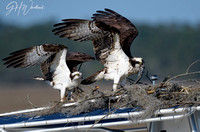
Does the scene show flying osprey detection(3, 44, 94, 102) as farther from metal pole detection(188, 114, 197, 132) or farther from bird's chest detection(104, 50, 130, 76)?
metal pole detection(188, 114, 197, 132)

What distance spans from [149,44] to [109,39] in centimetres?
2855

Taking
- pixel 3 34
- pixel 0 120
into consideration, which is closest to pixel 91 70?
pixel 3 34

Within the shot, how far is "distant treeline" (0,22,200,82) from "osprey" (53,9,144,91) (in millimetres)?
18491

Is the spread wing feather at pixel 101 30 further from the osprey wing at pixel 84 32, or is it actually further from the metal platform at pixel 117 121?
the metal platform at pixel 117 121

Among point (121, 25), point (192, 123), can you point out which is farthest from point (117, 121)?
point (121, 25)

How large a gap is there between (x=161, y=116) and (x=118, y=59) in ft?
7.62

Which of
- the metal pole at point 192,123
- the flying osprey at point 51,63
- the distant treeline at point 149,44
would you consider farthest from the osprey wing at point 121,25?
the distant treeline at point 149,44

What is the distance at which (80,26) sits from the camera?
7477mm

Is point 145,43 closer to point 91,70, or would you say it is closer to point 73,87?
point 91,70

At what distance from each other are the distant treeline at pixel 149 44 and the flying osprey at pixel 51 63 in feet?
62.2

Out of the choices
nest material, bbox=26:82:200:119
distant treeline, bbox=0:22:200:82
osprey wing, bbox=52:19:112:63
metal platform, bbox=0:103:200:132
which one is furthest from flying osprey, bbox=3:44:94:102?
distant treeline, bbox=0:22:200:82

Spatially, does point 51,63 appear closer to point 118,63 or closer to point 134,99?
point 118,63

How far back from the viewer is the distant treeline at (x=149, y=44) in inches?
1175

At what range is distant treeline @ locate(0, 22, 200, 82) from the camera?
29.8 metres
